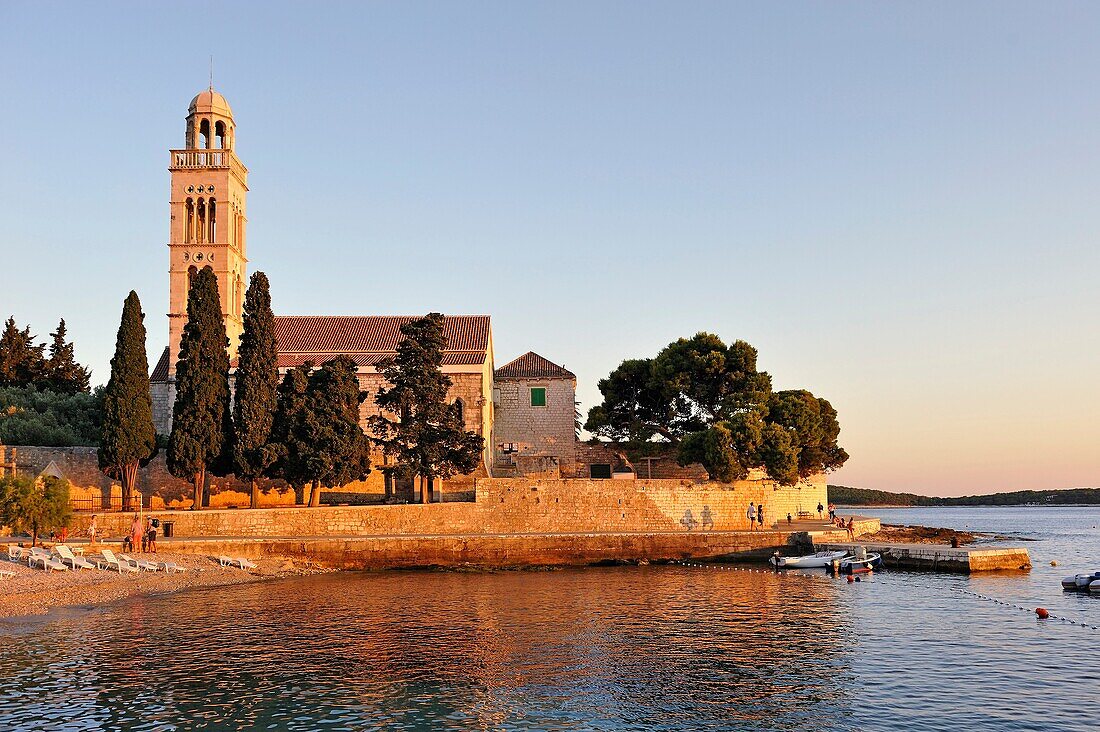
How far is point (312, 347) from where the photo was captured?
154 feet

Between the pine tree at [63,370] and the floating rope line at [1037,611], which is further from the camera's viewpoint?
the pine tree at [63,370]

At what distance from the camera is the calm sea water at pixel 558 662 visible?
1327 cm

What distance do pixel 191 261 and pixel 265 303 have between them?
903 centimetres

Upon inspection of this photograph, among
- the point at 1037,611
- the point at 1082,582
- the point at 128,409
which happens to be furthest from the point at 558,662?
the point at 128,409

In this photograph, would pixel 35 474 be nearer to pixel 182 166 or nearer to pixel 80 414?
pixel 80 414

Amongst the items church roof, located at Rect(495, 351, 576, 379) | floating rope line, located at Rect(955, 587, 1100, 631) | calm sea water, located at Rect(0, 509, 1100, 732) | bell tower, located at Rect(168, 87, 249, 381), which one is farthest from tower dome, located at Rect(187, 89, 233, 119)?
floating rope line, located at Rect(955, 587, 1100, 631)

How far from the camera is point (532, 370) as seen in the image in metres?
50.0

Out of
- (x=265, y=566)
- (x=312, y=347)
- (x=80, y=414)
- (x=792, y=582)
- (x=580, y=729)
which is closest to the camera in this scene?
(x=580, y=729)

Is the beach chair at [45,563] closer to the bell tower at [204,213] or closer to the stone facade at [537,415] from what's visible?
the bell tower at [204,213]

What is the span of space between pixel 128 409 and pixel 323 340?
44.7ft

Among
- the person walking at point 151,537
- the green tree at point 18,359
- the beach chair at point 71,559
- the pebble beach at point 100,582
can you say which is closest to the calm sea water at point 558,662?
the pebble beach at point 100,582

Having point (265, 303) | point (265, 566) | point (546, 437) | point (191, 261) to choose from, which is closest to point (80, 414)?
point (191, 261)

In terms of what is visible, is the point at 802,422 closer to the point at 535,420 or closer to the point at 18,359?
the point at 535,420

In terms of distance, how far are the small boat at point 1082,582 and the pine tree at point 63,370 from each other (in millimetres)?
48567
